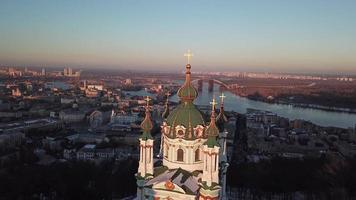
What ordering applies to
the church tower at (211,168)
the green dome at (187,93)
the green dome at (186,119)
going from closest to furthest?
the church tower at (211,168) < the green dome at (186,119) < the green dome at (187,93)

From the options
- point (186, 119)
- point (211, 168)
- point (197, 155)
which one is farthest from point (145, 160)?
point (211, 168)

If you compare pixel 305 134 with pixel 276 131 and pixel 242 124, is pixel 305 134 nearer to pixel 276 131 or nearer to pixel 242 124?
pixel 276 131

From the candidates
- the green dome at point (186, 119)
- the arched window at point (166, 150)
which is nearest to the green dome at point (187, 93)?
the green dome at point (186, 119)

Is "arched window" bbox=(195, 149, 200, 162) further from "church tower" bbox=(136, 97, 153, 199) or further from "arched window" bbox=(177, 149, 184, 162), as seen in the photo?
"church tower" bbox=(136, 97, 153, 199)

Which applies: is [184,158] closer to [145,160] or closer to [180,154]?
[180,154]

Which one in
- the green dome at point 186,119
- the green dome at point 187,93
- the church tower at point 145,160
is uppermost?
the green dome at point 187,93

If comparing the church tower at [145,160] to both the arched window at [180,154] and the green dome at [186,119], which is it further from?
the arched window at [180,154]

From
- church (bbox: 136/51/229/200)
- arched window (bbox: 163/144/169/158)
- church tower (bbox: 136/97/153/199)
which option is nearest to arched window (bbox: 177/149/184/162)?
church (bbox: 136/51/229/200)

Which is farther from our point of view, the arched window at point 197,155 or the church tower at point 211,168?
the arched window at point 197,155
